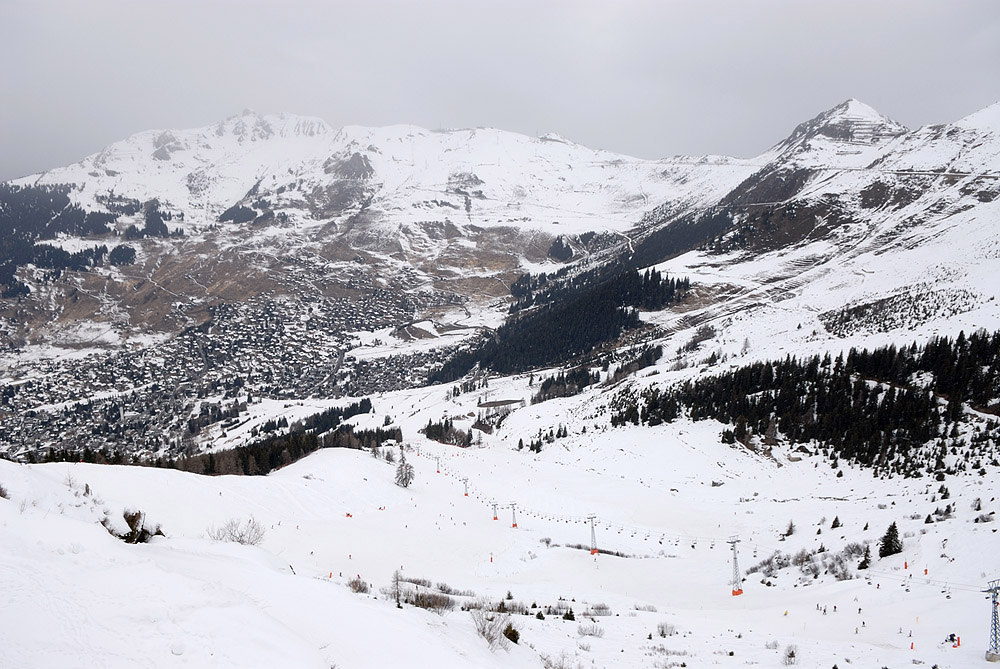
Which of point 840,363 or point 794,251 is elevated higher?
point 794,251

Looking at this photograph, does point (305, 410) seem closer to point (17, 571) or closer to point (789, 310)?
point (789, 310)

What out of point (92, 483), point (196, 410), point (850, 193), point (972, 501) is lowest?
point (196, 410)

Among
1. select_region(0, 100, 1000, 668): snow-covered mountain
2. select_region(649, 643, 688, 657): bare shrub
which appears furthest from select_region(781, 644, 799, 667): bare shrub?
select_region(649, 643, 688, 657): bare shrub

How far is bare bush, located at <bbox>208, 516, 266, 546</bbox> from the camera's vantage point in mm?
21498

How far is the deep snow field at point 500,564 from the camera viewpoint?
6957 millimetres

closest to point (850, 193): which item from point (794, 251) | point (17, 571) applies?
point (794, 251)

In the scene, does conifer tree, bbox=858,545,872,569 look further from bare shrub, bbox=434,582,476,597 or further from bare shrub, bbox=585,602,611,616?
bare shrub, bbox=434,582,476,597

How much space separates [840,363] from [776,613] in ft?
146

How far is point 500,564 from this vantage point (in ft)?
90.7

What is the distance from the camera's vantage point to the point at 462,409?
372 feet

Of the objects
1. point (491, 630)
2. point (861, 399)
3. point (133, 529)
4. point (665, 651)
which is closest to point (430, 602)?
point (491, 630)

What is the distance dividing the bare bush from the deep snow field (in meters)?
1.09

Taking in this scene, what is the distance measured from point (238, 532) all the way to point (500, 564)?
12.6 metres

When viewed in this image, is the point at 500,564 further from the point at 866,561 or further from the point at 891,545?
the point at 891,545
